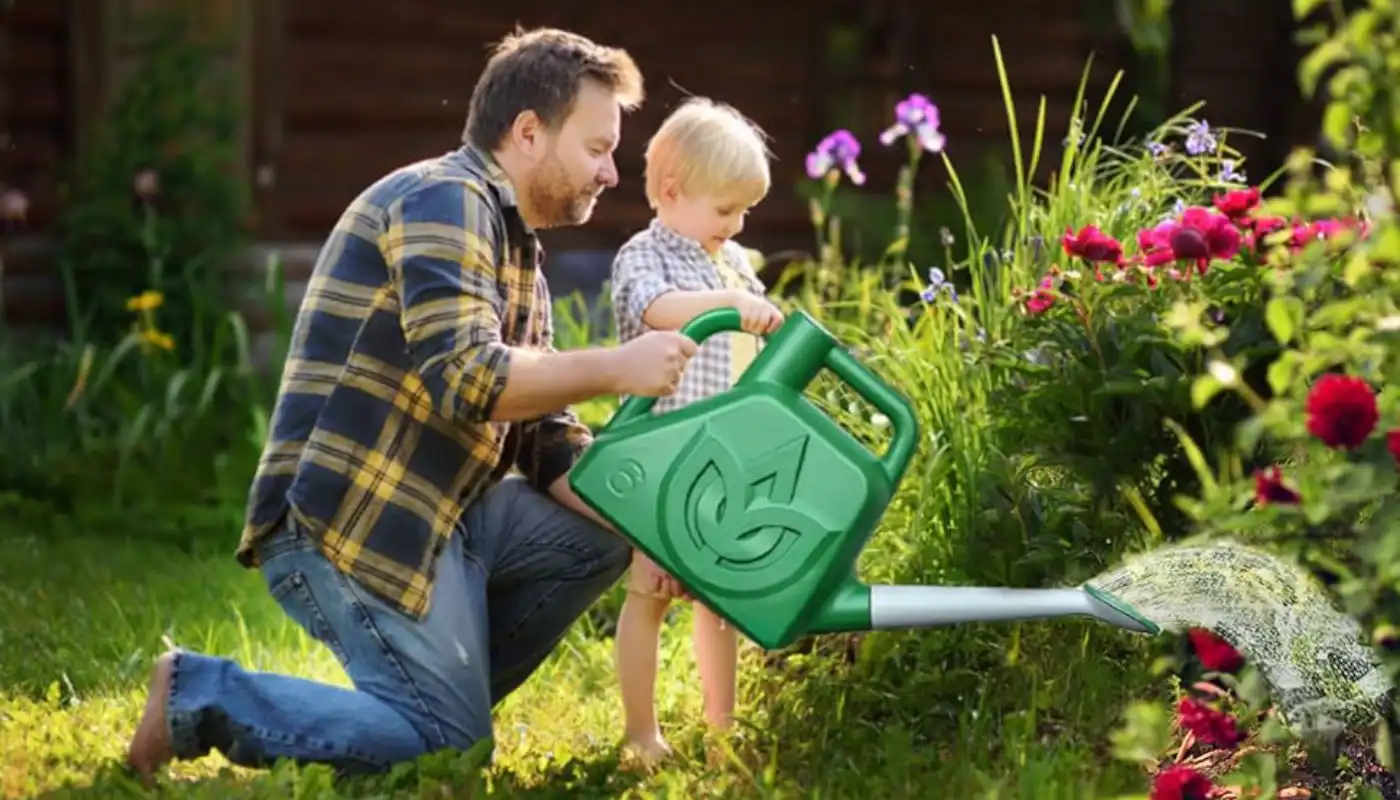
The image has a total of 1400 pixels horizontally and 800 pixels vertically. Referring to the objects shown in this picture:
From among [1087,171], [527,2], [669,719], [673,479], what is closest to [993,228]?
[527,2]

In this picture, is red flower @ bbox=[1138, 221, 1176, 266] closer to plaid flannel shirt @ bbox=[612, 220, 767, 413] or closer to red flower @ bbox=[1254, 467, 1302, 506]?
plaid flannel shirt @ bbox=[612, 220, 767, 413]

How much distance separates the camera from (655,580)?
3.41 m

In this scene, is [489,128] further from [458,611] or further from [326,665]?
[326,665]

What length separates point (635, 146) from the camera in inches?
331

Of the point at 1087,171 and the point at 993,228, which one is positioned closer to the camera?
the point at 1087,171

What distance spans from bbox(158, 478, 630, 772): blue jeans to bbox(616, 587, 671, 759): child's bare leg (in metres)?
0.14

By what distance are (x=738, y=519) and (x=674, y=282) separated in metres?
0.67

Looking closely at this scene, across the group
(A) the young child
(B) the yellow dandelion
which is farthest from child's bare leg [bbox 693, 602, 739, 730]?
(B) the yellow dandelion

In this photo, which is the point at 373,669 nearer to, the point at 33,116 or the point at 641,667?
the point at 641,667

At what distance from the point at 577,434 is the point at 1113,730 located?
944mm

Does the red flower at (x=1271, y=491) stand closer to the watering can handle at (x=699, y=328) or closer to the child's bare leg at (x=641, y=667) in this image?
the watering can handle at (x=699, y=328)

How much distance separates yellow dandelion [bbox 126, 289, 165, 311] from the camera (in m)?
6.05

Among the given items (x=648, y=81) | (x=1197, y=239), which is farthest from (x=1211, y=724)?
(x=648, y=81)

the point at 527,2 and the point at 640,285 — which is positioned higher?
the point at 640,285
